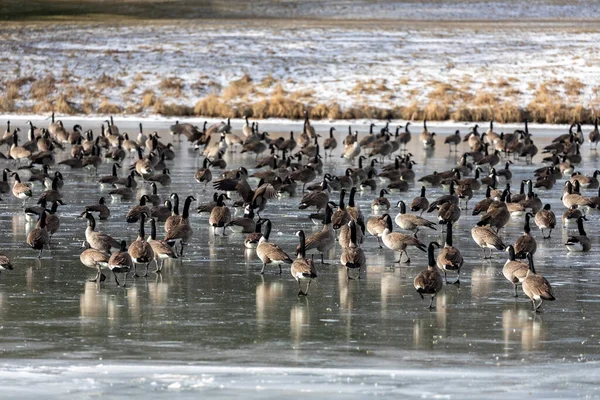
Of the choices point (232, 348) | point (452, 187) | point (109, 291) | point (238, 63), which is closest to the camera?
point (232, 348)

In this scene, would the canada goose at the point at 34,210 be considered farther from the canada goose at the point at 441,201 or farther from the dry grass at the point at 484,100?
the dry grass at the point at 484,100

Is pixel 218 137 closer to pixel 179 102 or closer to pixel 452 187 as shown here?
pixel 179 102

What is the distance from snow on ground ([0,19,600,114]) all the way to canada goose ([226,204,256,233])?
96.0 ft

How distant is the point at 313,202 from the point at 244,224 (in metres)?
2.61

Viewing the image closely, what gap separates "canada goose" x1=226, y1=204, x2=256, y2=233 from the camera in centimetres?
1791

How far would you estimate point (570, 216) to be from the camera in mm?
19047

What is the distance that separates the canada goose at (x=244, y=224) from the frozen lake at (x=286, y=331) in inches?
24.4

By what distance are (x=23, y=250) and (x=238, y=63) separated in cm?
4017

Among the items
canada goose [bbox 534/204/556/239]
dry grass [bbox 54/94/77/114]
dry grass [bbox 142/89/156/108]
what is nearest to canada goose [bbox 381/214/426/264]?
canada goose [bbox 534/204/556/239]

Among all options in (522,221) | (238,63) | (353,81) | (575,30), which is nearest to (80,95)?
(238,63)

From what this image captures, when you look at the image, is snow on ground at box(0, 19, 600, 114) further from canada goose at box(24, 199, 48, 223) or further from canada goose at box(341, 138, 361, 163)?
canada goose at box(24, 199, 48, 223)

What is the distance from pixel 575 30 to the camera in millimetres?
64250

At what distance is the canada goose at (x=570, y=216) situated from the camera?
62.4 ft

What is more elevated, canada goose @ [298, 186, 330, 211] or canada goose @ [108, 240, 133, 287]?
canada goose @ [108, 240, 133, 287]
